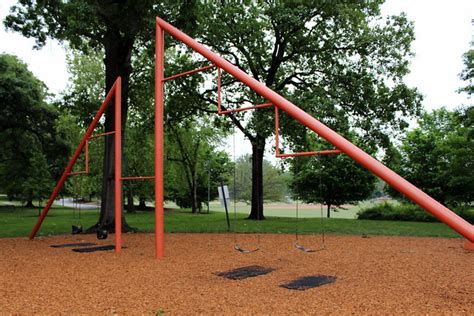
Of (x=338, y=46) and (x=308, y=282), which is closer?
(x=308, y=282)

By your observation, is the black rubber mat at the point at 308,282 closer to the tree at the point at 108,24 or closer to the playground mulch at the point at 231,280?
the playground mulch at the point at 231,280

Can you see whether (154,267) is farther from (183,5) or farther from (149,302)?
(183,5)

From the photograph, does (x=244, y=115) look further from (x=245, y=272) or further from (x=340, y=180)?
(x=245, y=272)

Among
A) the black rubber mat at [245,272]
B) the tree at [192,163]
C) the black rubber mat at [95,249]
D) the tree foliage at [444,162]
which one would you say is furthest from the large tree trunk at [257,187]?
the black rubber mat at [245,272]

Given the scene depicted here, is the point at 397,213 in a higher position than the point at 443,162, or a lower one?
lower

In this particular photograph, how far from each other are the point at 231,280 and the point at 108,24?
9.59m

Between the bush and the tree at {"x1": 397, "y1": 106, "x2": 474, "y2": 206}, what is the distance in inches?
69.8

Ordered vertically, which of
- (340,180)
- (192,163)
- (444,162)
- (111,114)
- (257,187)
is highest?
(111,114)

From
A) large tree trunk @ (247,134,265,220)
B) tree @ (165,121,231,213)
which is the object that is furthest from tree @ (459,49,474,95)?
tree @ (165,121,231,213)

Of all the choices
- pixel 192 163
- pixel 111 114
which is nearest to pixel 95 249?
pixel 111 114

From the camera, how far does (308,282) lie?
6.72 metres

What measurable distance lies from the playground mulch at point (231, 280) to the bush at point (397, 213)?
1177cm

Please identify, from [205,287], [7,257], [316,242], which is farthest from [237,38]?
[205,287]

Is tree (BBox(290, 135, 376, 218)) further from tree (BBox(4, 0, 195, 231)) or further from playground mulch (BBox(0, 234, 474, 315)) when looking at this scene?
playground mulch (BBox(0, 234, 474, 315))
